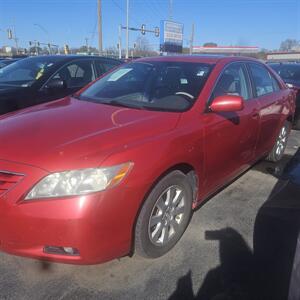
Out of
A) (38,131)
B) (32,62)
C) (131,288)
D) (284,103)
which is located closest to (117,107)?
(38,131)

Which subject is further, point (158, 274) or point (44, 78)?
point (44, 78)

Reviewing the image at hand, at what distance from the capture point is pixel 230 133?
137 inches

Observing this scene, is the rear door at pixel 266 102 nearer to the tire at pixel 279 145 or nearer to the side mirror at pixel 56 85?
the tire at pixel 279 145

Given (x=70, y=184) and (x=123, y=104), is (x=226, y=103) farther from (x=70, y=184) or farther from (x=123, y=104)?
(x=70, y=184)

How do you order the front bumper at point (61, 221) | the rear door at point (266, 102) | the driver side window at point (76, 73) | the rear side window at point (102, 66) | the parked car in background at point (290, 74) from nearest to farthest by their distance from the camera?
1. the front bumper at point (61, 221)
2. the rear door at point (266, 102)
3. the driver side window at point (76, 73)
4. the rear side window at point (102, 66)
5. the parked car in background at point (290, 74)

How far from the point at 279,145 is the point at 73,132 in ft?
12.5

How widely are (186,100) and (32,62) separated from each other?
13.3 feet

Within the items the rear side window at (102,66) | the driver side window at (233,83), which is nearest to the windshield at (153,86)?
the driver side window at (233,83)

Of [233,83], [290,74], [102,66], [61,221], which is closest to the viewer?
[61,221]

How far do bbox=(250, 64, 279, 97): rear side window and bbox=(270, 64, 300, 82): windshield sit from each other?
15.6 ft

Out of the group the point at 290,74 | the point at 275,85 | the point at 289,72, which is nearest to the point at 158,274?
the point at 275,85

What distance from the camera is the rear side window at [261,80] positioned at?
4.27 m

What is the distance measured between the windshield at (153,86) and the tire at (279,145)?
2.24m

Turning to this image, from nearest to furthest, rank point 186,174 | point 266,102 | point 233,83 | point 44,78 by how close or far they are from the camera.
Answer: point 186,174, point 233,83, point 266,102, point 44,78
